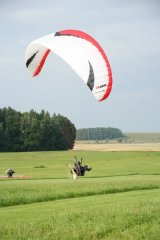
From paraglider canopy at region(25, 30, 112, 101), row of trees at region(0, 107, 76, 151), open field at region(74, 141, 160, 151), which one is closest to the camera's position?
paraglider canopy at region(25, 30, 112, 101)

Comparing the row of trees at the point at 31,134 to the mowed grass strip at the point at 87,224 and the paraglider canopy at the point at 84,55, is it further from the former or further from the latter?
the mowed grass strip at the point at 87,224

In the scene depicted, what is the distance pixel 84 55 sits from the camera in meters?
22.0

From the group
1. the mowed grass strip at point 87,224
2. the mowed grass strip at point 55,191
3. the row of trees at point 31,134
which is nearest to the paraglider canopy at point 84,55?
the mowed grass strip at point 55,191

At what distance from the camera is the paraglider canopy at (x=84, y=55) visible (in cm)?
2028

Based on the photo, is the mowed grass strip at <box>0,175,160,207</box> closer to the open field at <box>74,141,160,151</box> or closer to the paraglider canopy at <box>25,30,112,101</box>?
the paraglider canopy at <box>25,30,112,101</box>

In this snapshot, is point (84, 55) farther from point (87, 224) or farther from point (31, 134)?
point (31, 134)

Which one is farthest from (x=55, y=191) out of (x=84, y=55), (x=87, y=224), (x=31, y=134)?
(x=31, y=134)

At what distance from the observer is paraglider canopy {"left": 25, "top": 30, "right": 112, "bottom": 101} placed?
66.5 feet

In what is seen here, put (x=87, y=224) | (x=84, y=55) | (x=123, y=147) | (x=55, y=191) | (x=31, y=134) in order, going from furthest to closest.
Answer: (x=123, y=147), (x=31, y=134), (x=55, y=191), (x=84, y=55), (x=87, y=224)

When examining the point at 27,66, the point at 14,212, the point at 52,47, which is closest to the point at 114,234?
the point at 14,212

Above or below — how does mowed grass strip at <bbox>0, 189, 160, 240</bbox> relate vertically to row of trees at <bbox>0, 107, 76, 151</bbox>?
below

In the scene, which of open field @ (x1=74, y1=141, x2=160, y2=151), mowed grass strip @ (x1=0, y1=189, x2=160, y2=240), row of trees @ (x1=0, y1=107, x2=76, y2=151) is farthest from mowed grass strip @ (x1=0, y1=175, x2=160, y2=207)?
row of trees @ (x1=0, y1=107, x2=76, y2=151)

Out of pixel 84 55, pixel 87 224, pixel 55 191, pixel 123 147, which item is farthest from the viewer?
pixel 123 147

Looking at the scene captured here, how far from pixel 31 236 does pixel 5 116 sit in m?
110
